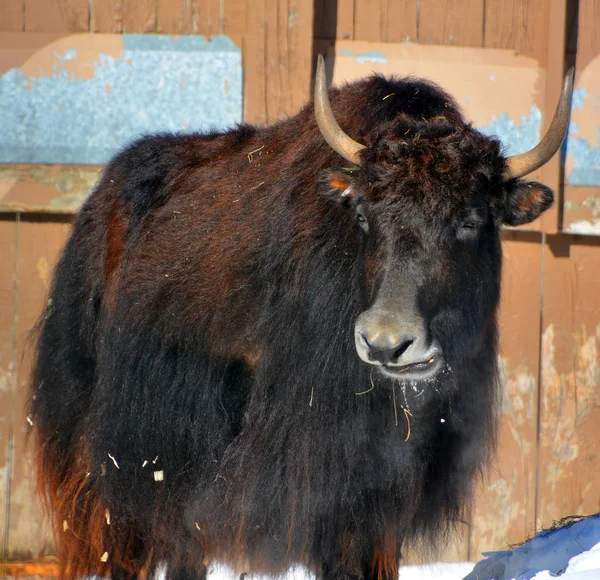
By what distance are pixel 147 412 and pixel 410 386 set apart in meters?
1.12

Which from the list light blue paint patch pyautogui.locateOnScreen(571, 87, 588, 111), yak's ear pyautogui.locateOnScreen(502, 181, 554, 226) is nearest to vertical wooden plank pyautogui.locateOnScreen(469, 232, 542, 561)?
light blue paint patch pyautogui.locateOnScreen(571, 87, 588, 111)

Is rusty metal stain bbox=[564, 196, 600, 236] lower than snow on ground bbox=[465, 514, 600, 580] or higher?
higher

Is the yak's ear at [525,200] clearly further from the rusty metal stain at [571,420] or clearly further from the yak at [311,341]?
the rusty metal stain at [571,420]

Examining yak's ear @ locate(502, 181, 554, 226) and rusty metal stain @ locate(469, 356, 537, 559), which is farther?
rusty metal stain @ locate(469, 356, 537, 559)

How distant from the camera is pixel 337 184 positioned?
307 centimetres

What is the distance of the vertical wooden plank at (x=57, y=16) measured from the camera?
484 centimetres

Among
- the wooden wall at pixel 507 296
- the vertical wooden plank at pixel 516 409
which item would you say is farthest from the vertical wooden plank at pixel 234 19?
the vertical wooden plank at pixel 516 409

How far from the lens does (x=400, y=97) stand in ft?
10.7

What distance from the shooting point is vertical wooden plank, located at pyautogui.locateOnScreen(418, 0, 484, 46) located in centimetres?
497

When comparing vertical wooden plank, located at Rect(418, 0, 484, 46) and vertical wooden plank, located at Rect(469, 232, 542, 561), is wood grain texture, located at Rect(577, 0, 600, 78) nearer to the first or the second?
vertical wooden plank, located at Rect(418, 0, 484, 46)

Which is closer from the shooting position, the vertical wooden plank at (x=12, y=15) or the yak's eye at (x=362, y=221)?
the yak's eye at (x=362, y=221)

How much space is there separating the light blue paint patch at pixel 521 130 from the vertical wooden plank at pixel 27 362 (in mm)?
2551

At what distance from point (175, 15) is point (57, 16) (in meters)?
0.68

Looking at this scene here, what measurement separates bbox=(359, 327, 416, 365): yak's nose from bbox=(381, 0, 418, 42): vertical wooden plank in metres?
2.77
